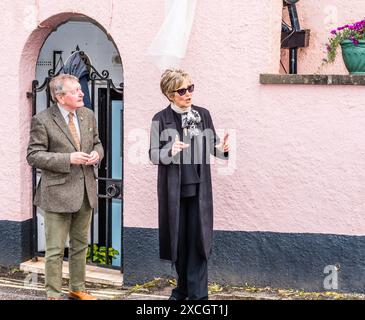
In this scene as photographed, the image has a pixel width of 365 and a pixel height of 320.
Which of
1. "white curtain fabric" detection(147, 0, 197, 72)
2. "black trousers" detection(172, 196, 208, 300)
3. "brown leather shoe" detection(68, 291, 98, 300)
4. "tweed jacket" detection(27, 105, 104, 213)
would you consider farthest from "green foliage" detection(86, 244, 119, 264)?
"white curtain fabric" detection(147, 0, 197, 72)

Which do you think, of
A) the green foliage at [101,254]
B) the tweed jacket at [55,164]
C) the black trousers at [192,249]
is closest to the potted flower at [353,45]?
the black trousers at [192,249]

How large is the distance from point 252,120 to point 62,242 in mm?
2020

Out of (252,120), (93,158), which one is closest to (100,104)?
(252,120)

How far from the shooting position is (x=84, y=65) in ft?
23.6

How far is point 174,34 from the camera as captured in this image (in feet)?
21.6

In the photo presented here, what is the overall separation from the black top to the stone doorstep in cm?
183

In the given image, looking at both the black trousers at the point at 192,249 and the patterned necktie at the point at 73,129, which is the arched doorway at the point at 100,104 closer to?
the patterned necktie at the point at 73,129

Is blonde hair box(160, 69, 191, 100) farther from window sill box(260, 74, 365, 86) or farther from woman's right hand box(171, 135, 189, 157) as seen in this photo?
window sill box(260, 74, 365, 86)

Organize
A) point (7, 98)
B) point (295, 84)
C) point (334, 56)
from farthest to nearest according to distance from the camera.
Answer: point (7, 98) < point (334, 56) < point (295, 84)

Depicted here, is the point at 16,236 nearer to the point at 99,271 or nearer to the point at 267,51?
the point at 99,271

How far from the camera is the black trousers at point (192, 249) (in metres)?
5.75

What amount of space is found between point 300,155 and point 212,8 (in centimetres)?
156

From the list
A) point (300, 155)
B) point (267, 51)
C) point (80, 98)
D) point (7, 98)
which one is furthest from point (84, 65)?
point (300, 155)

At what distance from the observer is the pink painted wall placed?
641 cm
